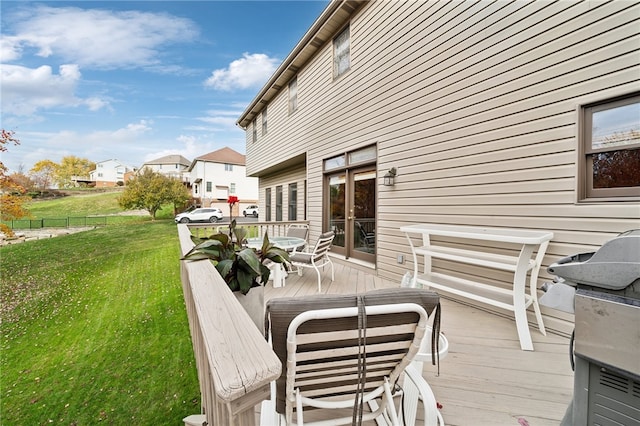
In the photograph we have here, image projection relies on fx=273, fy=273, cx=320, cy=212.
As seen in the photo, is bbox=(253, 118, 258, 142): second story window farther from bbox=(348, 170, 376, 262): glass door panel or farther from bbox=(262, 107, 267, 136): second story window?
bbox=(348, 170, 376, 262): glass door panel

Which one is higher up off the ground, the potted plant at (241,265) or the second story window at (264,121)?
the second story window at (264,121)

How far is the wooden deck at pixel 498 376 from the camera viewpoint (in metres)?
1.66

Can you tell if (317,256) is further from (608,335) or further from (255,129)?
(255,129)

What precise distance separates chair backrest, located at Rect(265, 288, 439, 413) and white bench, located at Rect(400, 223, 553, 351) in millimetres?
896

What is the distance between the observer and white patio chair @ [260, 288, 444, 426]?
1.10 metres

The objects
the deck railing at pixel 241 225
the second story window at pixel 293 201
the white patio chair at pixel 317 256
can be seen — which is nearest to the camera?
the white patio chair at pixel 317 256

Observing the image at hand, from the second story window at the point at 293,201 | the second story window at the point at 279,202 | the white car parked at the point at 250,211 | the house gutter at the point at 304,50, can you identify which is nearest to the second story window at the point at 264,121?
the house gutter at the point at 304,50

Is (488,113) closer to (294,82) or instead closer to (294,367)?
(294,367)

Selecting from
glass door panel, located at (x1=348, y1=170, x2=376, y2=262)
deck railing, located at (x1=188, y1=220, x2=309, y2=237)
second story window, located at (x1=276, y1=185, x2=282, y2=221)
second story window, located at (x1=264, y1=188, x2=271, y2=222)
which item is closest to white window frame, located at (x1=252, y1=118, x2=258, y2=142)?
second story window, located at (x1=264, y1=188, x2=271, y2=222)

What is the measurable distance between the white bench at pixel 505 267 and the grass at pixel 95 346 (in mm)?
3284

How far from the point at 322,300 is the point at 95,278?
1010cm

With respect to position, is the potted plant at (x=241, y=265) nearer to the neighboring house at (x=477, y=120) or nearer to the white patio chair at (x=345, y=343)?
the white patio chair at (x=345, y=343)

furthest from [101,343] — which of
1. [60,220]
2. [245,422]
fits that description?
[60,220]

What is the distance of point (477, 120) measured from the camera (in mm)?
3475
